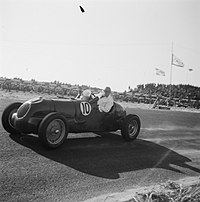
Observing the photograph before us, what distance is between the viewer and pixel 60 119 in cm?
554

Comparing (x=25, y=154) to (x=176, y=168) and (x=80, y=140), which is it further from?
(x=176, y=168)

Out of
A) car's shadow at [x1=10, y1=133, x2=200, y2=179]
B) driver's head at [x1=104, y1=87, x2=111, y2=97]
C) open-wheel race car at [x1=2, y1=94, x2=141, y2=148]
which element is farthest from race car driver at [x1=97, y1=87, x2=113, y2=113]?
car's shadow at [x1=10, y1=133, x2=200, y2=179]

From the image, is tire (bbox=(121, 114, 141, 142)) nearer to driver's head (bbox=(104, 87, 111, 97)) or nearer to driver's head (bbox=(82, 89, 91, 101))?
driver's head (bbox=(104, 87, 111, 97))

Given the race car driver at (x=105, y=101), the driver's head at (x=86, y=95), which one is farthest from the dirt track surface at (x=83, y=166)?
the driver's head at (x=86, y=95)

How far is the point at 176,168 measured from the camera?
216 inches

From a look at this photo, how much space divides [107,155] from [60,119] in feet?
4.28

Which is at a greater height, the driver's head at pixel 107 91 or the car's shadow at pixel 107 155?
the driver's head at pixel 107 91

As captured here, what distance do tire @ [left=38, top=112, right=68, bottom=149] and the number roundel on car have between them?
95 cm

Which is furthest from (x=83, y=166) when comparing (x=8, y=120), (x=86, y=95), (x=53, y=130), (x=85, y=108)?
(x=86, y=95)

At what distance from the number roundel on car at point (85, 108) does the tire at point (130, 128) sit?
4.18 ft

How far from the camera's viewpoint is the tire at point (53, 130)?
17.2ft

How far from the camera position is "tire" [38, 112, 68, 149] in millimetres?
5230

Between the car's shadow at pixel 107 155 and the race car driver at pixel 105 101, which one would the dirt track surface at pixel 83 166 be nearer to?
the car's shadow at pixel 107 155

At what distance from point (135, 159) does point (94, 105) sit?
1.90m
